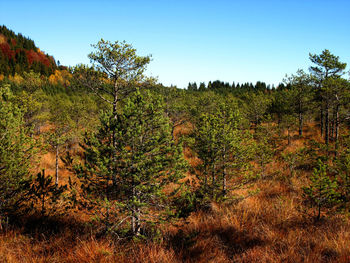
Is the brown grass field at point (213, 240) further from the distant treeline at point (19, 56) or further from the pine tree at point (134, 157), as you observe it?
the distant treeline at point (19, 56)

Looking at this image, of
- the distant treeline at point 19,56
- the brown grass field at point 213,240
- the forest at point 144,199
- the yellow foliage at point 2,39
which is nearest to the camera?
the brown grass field at point 213,240

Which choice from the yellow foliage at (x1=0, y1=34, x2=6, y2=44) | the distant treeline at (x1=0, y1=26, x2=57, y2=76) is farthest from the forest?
the yellow foliage at (x1=0, y1=34, x2=6, y2=44)

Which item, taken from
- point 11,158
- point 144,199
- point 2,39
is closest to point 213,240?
point 144,199

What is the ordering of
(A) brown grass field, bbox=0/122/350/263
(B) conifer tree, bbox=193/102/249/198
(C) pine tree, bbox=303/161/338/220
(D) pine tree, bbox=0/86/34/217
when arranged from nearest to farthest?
(A) brown grass field, bbox=0/122/350/263, (D) pine tree, bbox=0/86/34/217, (C) pine tree, bbox=303/161/338/220, (B) conifer tree, bbox=193/102/249/198

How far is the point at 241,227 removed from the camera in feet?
20.0

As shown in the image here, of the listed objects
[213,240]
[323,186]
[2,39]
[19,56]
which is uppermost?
[2,39]

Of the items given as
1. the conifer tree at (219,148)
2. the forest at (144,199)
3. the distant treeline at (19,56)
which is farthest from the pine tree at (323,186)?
the distant treeline at (19,56)

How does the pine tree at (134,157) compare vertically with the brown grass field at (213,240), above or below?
above

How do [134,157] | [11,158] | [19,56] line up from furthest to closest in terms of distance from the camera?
[19,56] < [11,158] < [134,157]

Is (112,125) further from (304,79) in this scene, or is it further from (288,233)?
(304,79)

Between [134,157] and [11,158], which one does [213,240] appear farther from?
[11,158]

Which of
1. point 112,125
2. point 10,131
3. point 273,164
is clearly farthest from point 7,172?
point 273,164

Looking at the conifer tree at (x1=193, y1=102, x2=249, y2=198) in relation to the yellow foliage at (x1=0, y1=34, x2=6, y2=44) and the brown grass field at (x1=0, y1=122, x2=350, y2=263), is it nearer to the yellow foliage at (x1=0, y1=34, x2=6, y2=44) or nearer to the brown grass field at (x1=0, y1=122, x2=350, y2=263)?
the brown grass field at (x1=0, y1=122, x2=350, y2=263)

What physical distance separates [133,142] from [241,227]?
443 cm
